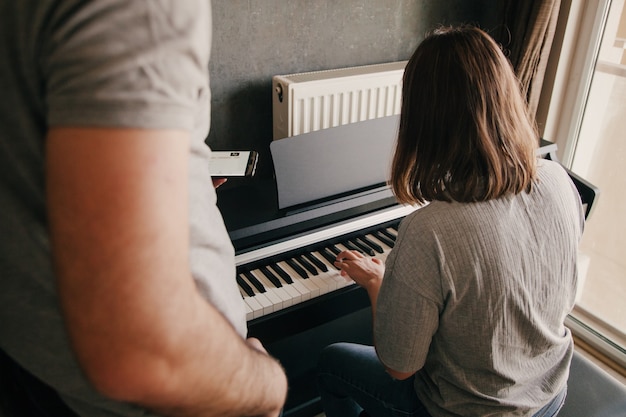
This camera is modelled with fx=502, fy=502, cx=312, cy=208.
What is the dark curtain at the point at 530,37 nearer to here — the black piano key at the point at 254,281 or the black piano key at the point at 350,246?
the black piano key at the point at 350,246

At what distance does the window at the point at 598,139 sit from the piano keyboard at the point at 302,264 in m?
1.15

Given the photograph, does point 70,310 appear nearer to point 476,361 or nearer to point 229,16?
point 476,361

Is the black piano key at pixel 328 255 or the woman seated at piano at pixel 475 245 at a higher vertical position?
the woman seated at piano at pixel 475 245

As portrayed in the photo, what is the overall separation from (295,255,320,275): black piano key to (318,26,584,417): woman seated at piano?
360mm

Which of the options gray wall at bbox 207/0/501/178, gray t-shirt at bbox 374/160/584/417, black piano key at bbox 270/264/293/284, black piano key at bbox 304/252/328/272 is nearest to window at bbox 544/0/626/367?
gray wall at bbox 207/0/501/178

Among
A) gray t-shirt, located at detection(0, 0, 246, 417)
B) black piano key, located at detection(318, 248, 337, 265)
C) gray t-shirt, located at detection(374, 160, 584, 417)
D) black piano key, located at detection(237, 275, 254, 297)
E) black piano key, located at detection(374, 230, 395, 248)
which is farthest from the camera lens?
black piano key, located at detection(374, 230, 395, 248)

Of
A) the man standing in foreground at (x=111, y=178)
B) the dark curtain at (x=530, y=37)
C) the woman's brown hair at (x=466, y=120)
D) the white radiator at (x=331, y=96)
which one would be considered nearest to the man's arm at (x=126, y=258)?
the man standing in foreground at (x=111, y=178)

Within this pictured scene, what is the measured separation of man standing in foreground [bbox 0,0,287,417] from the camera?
14.4 inches

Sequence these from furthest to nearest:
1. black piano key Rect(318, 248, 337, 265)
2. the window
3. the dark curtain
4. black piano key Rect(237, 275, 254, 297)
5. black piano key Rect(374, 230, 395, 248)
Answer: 1. the window
2. the dark curtain
3. black piano key Rect(374, 230, 395, 248)
4. black piano key Rect(318, 248, 337, 265)
5. black piano key Rect(237, 275, 254, 297)

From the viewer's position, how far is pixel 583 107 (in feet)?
7.11

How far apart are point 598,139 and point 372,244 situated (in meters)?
1.43

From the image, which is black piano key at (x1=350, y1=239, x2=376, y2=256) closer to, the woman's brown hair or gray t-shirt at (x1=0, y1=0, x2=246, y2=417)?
the woman's brown hair

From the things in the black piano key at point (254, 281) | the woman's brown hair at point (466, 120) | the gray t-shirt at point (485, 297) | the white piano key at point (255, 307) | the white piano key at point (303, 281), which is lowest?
the white piano key at point (255, 307)

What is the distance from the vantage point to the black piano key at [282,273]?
130cm
